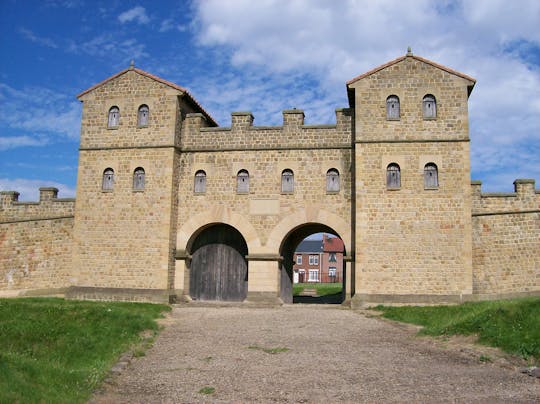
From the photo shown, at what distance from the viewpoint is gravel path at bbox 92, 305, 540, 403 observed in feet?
27.8

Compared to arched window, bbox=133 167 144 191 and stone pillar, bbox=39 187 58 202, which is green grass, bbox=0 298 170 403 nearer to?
arched window, bbox=133 167 144 191

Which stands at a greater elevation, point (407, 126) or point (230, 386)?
point (407, 126)

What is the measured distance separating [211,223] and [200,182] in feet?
5.42

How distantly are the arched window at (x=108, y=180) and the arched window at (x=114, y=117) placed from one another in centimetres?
179

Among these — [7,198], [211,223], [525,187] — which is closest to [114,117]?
[211,223]

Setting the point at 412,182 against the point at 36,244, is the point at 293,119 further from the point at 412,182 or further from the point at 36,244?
the point at 36,244

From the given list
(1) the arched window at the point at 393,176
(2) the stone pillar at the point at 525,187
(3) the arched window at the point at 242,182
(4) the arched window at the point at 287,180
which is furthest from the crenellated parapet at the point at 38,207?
(2) the stone pillar at the point at 525,187

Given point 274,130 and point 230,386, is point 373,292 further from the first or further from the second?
point 230,386

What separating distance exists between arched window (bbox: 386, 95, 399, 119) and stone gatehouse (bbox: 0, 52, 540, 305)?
50mm

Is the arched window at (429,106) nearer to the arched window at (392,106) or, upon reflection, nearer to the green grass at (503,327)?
the arched window at (392,106)

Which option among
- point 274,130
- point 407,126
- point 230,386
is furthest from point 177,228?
point 230,386

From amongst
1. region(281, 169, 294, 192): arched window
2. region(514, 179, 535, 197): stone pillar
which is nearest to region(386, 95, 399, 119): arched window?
region(281, 169, 294, 192): arched window

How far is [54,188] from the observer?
23375mm

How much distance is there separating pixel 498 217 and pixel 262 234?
8.29m
